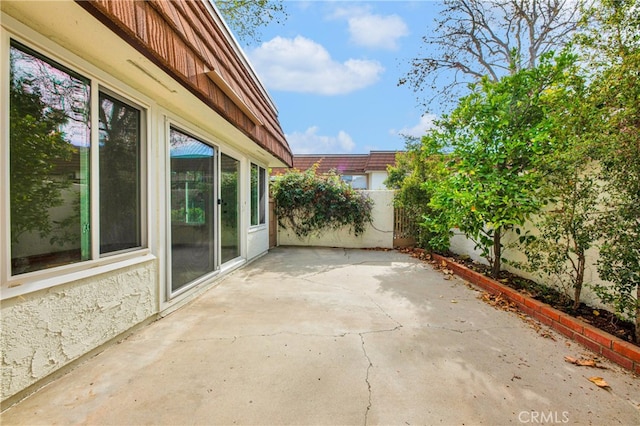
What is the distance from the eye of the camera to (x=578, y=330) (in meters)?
2.68

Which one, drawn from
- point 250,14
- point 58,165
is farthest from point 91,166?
point 250,14

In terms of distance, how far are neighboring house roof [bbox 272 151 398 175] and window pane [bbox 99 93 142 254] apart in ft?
49.8

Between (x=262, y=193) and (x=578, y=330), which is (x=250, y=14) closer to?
(x=262, y=193)

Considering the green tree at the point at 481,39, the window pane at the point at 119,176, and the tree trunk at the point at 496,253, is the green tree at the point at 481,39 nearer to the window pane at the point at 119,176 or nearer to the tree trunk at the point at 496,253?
the tree trunk at the point at 496,253

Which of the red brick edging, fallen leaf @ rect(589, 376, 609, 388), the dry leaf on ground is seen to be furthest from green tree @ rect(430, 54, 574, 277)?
fallen leaf @ rect(589, 376, 609, 388)

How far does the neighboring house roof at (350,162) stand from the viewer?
1870 cm

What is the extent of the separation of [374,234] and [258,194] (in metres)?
3.79

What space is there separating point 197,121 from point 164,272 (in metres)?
2.13

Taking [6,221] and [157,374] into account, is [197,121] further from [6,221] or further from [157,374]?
[157,374]

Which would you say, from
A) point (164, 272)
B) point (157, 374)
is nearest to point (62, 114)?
point (164, 272)

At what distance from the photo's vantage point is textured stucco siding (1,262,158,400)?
172 cm

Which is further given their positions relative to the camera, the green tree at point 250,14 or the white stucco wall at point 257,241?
the green tree at point 250,14

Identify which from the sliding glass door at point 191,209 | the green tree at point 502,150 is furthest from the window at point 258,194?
the green tree at point 502,150

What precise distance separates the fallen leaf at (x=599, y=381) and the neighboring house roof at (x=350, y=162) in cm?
1661
